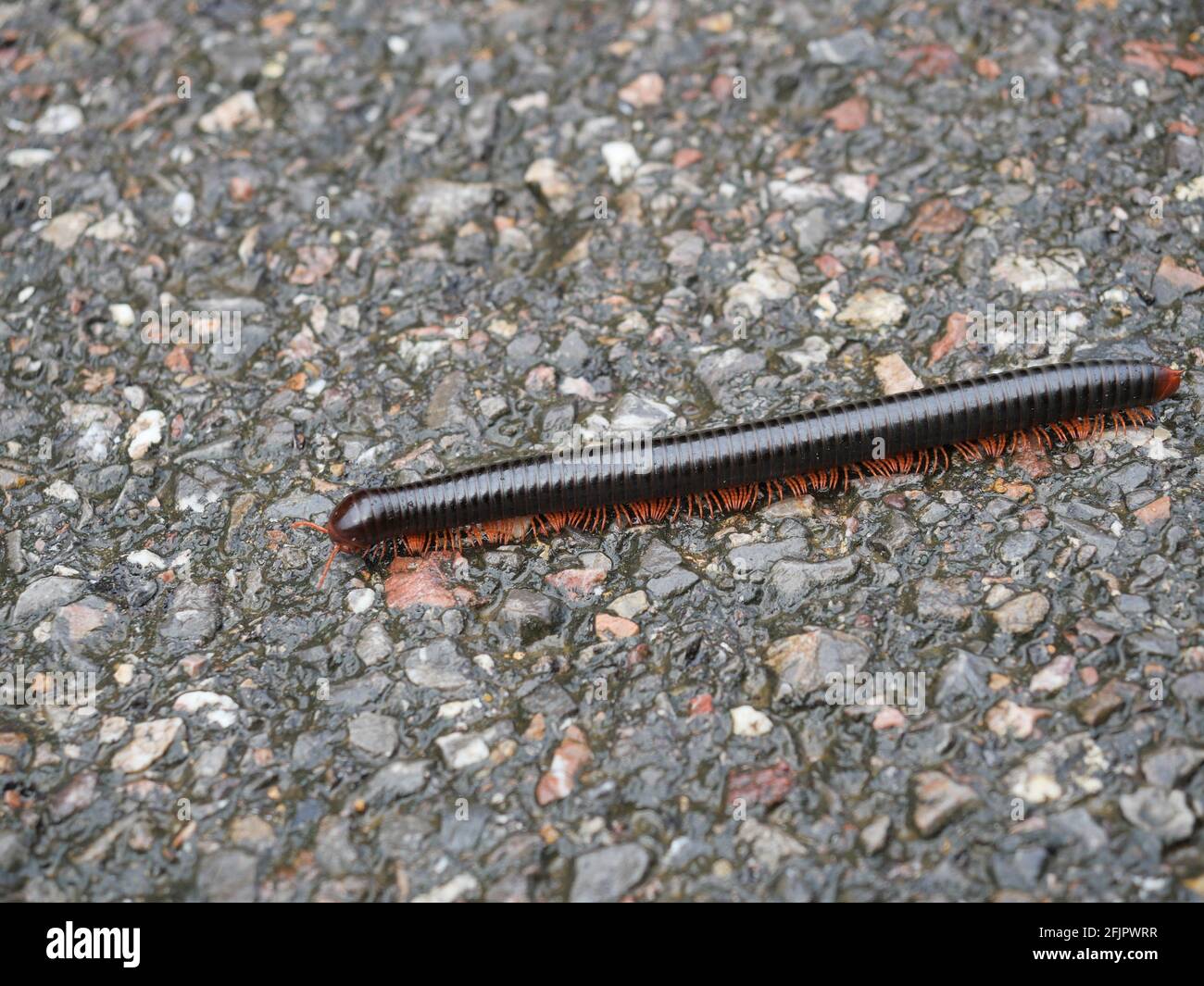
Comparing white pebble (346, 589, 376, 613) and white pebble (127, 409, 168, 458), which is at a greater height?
white pebble (127, 409, 168, 458)

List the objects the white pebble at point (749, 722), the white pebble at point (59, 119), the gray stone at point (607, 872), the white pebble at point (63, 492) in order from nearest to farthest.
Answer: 1. the gray stone at point (607, 872)
2. the white pebble at point (749, 722)
3. the white pebble at point (63, 492)
4. the white pebble at point (59, 119)

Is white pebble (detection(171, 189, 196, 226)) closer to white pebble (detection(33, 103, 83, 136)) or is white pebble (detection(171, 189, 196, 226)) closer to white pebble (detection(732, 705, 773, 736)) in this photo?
white pebble (detection(33, 103, 83, 136))

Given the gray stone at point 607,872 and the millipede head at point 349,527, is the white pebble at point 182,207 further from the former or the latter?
the gray stone at point 607,872

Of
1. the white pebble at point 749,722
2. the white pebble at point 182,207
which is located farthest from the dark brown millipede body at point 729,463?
the white pebble at point 182,207

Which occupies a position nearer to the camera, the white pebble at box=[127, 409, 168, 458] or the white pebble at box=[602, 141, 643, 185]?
the white pebble at box=[127, 409, 168, 458]

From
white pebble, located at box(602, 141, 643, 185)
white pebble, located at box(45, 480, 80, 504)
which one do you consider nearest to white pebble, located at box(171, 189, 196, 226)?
white pebble, located at box(45, 480, 80, 504)

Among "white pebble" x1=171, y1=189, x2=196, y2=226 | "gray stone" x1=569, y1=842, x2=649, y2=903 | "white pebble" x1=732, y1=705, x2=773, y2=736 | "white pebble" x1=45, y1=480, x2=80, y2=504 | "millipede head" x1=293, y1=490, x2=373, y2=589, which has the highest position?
"white pebble" x1=171, y1=189, x2=196, y2=226

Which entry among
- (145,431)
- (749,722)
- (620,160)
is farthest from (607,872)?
(620,160)

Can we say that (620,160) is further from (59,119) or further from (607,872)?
(607,872)
